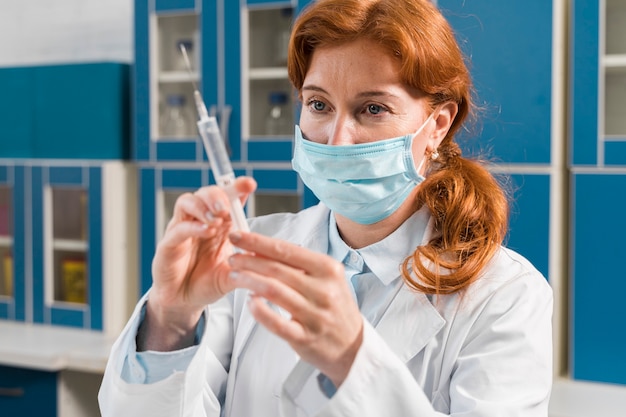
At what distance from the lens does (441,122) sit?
1370 millimetres

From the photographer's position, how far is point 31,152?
3.15m

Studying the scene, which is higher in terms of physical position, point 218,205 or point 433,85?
point 433,85

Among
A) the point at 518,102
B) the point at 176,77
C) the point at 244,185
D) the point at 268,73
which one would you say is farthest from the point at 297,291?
the point at 176,77

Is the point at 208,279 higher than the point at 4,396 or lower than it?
higher

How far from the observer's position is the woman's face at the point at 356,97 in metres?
1.23

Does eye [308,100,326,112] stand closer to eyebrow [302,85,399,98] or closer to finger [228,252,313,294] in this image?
eyebrow [302,85,399,98]

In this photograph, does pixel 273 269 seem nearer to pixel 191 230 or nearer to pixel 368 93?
pixel 191 230

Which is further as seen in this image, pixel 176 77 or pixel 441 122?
pixel 176 77

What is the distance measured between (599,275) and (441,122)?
3.68ft

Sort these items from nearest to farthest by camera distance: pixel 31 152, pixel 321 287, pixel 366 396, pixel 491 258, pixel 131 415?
pixel 321 287 → pixel 366 396 → pixel 131 415 → pixel 491 258 → pixel 31 152

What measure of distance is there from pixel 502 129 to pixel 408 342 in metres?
1.21

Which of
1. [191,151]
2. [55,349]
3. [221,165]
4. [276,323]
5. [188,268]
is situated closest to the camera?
[276,323]

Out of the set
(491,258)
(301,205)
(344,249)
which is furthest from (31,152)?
(491,258)

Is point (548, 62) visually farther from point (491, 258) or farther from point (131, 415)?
point (131, 415)
